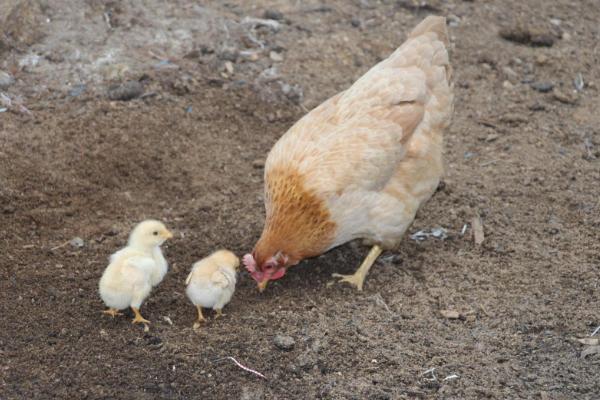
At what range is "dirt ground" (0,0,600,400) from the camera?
4219 millimetres

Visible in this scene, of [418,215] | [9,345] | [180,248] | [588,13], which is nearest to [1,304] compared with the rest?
[9,345]

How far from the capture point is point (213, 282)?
442 cm

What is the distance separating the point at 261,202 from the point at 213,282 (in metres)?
1.37

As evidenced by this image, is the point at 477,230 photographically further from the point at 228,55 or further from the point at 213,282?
the point at 228,55

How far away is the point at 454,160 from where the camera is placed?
635 centimetres

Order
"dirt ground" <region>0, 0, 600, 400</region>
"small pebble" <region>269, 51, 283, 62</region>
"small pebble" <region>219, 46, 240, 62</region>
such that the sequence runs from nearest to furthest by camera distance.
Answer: "dirt ground" <region>0, 0, 600, 400</region>, "small pebble" <region>219, 46, 240, 62</region>, "small pebble" <region>269, 51, 283, 62</region>

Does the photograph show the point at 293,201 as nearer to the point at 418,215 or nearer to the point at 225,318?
the point at 225,318

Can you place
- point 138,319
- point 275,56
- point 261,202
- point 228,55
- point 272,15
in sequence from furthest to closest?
1. point 272,15
2. point 275,56
3. point 228,55
4. point 261,202
5. point 138,319

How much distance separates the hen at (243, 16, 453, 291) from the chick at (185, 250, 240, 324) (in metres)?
0.19

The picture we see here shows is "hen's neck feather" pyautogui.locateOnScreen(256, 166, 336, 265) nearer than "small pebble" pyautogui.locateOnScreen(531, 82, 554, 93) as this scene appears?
Yes

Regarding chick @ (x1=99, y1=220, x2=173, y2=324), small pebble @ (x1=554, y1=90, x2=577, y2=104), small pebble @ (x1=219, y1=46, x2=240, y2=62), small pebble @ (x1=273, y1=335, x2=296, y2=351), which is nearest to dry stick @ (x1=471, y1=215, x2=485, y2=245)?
small pebble @ (x1=273, y1=335, x2=296, y2=351)

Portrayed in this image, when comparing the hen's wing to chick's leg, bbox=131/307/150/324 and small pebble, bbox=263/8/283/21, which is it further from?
small pebble, bbox=263/8/283/21

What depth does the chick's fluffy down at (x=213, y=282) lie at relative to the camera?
4.44 meters

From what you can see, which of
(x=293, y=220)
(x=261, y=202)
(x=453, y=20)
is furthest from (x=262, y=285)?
(x=453, y=20)
